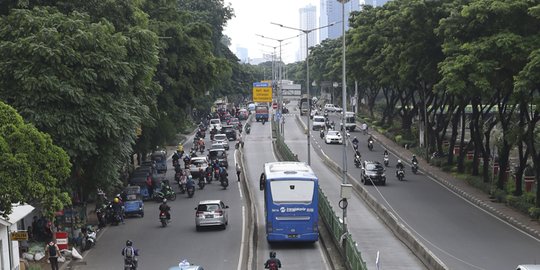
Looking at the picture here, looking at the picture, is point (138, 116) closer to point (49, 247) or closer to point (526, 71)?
Answer: point (49, 247)

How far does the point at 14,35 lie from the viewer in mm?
27516

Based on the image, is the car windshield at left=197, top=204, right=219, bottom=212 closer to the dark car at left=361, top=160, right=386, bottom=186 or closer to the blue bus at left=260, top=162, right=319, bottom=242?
the blue bus at left=260, top=162, right=319, bottom=242

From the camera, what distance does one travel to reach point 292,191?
28.9 metres

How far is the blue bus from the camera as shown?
28.9 m

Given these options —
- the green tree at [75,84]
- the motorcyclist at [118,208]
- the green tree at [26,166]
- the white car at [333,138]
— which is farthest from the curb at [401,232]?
the white car at [333,138]

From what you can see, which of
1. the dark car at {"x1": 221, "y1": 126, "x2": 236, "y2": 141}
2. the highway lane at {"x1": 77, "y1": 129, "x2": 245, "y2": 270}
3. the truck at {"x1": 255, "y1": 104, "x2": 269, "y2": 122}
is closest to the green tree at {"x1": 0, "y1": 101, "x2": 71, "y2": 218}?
the highway lane at {"x1": 77, "y1": 129, "x2": 245, "y2": 270}

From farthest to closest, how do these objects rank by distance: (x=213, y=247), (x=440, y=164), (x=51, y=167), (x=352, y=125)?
(x=352, y=125) → (x=440, y=164) → (x=213, y=247) → (x=51, y=167)

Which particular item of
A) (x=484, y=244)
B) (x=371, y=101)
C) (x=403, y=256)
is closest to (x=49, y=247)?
(x=403, y=256)

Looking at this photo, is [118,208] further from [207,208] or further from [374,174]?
[374,174]

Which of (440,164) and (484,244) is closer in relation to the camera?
(484,244)

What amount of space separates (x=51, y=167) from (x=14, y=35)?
8.94m

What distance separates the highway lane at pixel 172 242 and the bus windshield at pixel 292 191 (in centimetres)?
264

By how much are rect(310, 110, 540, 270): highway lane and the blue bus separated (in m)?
4.84

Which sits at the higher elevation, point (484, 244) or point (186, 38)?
point (186, 38)
